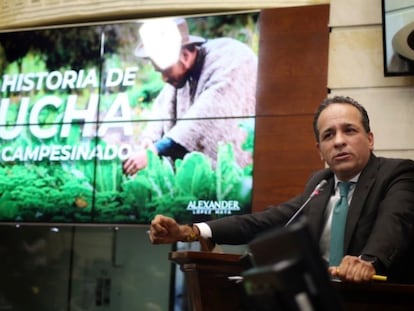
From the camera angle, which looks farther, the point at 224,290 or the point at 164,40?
the point at 164,40

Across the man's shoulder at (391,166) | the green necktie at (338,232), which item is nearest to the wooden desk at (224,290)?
the green necktie at (338,232)

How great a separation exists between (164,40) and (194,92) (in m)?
0.46

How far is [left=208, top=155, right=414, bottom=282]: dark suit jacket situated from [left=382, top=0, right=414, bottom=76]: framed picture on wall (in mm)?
1518

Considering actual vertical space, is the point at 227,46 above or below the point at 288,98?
above

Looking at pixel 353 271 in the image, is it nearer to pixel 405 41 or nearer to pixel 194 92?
pixel 405 41

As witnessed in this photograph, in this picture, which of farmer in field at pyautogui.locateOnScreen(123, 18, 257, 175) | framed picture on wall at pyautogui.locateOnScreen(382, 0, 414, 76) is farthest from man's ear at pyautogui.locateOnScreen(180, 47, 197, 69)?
framed picture on wall at pyautogui.locateOnScreen(382, 0, 414, 76)

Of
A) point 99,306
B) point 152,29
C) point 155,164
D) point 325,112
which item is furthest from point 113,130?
point 325,112

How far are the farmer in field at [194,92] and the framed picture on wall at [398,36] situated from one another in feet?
3.11

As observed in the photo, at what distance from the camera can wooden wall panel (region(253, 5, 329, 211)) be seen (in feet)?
13.9

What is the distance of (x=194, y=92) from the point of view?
15.0ft

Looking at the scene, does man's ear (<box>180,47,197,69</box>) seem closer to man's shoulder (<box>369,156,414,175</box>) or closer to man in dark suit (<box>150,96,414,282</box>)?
man in dark suit (<box>150,96,414,282</box>)

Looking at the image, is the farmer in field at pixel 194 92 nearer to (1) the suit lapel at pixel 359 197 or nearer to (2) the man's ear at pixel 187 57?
(2) the man's ear at pixel 187 57

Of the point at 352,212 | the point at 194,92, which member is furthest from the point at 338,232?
the point at 194,92

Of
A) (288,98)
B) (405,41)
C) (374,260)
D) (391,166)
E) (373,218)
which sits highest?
(405,41)
